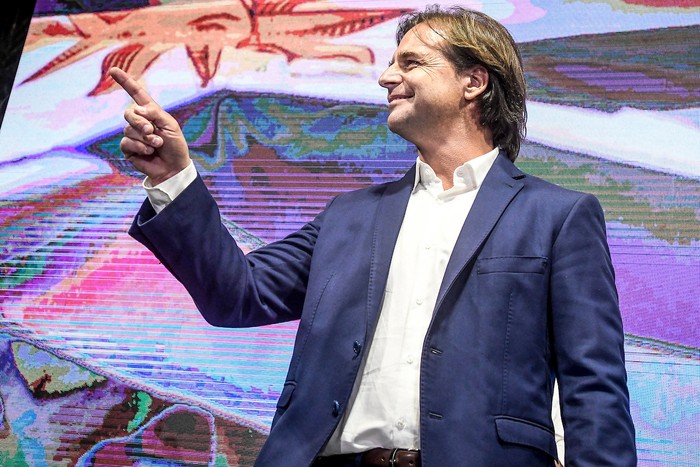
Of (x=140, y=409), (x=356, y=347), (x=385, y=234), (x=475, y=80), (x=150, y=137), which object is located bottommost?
(x=140, y=409)

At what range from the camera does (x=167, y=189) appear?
1.58 m

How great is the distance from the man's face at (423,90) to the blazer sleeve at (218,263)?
1.15 ft

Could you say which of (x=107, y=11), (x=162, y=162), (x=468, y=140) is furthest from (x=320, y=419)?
(x=107, y=11)

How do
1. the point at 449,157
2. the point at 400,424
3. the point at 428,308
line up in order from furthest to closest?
the point at 449,157 → the point at 428,308 → the point at 400,424

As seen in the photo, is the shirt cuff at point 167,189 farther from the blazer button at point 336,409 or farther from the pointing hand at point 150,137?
the blazer button at point 336,409

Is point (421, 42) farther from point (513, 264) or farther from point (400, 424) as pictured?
point (400, 424)

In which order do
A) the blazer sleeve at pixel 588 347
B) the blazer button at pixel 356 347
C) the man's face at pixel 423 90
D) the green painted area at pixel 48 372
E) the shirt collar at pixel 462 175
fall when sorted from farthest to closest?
the green painted area at pixel 48 372 → the man's face at pixel 423 90 → the shirt collar at pixel 462 175 → the blazer button at pixel 356 347 → the blazer sleeve at pixel 588 347

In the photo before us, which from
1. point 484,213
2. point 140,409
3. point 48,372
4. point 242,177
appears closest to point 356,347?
point 484,213

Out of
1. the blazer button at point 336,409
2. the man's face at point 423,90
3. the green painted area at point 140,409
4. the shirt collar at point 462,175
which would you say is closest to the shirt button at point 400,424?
the blazer button at point 336,409

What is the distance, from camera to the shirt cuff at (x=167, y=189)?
158 cm

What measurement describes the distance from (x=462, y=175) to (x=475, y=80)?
31cm

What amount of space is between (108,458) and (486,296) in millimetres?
1263

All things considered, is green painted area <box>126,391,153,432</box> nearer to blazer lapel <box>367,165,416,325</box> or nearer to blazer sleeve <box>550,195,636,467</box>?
blazer lapel <box>367,165,416,325</box>

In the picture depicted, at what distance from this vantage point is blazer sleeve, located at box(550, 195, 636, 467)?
1.44 m
